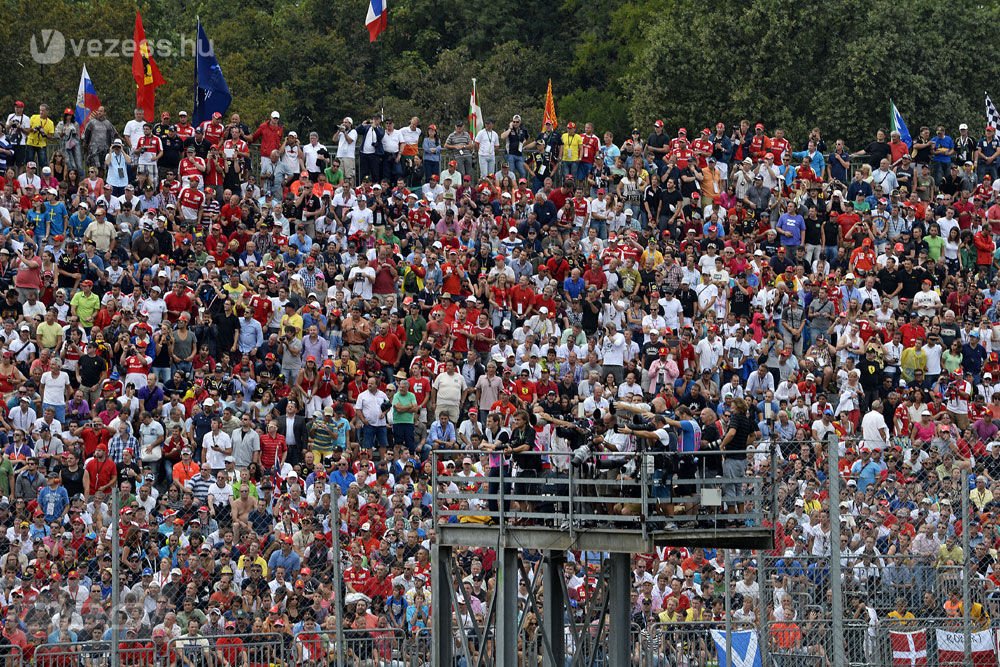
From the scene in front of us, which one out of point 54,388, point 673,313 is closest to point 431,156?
point 673,313

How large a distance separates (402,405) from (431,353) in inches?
71.8

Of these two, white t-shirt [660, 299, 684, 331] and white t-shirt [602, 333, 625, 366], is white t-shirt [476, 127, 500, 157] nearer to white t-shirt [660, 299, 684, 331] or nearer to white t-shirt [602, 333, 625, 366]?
white t-shirt [660, 299, 684, 331]

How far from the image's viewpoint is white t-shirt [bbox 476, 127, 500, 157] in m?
35.4

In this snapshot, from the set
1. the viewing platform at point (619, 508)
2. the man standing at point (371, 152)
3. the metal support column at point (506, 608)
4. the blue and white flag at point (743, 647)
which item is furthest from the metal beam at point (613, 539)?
the man standing at point (371, 152)

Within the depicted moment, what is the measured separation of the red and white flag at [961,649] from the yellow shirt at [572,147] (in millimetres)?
17299

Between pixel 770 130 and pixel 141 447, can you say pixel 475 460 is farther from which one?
pixel 770 130

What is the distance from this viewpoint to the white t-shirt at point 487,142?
116ft

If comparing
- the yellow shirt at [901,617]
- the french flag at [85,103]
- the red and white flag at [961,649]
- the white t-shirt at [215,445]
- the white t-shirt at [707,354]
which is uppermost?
the french flag at [85,103]

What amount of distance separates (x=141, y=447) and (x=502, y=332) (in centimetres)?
691

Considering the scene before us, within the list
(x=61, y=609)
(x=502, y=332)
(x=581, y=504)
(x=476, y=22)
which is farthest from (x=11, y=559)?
(x=476, y=22)

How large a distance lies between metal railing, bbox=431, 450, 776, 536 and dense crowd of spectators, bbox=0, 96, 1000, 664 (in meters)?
0.28

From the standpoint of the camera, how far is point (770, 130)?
5294 centimetres

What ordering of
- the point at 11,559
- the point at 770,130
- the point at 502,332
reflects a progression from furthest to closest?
the point at 770,130 < the point at 502,332 < the point at 11,559

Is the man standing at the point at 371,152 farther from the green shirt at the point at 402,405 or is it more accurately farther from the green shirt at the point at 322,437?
the green shirt at the point at 322,437
